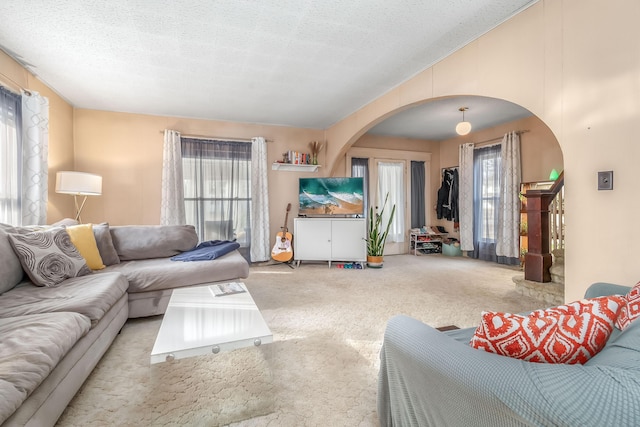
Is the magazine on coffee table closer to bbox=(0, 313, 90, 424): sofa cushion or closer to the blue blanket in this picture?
the blue blanket

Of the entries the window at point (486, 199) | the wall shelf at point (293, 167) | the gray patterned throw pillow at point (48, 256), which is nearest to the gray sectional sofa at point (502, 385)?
the gray patterned throw pillow at point (48, 256)

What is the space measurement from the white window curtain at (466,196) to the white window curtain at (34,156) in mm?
6184

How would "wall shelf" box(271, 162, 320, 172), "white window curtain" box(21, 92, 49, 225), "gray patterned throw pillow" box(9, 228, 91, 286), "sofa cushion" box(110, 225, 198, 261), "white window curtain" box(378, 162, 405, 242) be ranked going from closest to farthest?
1. "gray patterned throw pillow" box(9, 228, 91, 286)
2. "white window curtain" box(21, 92, 49, 225)
3. "sofa cushion" box(110, 225, 198, 261)
4. "wall shelf" box(271, 162, 320, 172)
5. "white window curtain" box(378, 162, 405, 242)

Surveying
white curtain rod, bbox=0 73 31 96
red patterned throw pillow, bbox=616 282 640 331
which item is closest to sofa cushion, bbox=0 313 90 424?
red patterned throw pillow, bbox=616 282 640 331

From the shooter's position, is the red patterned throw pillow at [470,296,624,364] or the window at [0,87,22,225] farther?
the window at [0,87,22,225]

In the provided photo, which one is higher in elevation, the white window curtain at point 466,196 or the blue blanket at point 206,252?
the white window curtain at point 466,196

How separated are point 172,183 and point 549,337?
4747mm

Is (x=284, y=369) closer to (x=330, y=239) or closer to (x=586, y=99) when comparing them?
(x=586, y=99)

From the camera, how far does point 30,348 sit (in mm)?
1188

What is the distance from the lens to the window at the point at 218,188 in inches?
185

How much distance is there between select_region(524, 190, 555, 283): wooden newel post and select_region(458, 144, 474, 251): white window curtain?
2.49 meters

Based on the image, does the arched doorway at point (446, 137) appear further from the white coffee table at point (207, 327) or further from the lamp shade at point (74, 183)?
the lamp shade at point (74, 183)

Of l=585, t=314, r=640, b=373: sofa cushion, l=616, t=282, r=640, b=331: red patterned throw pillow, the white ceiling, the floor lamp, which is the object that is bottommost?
l=585, t=314, r=640, b=373: sofa cushion

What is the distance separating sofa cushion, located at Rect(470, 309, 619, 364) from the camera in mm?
812
